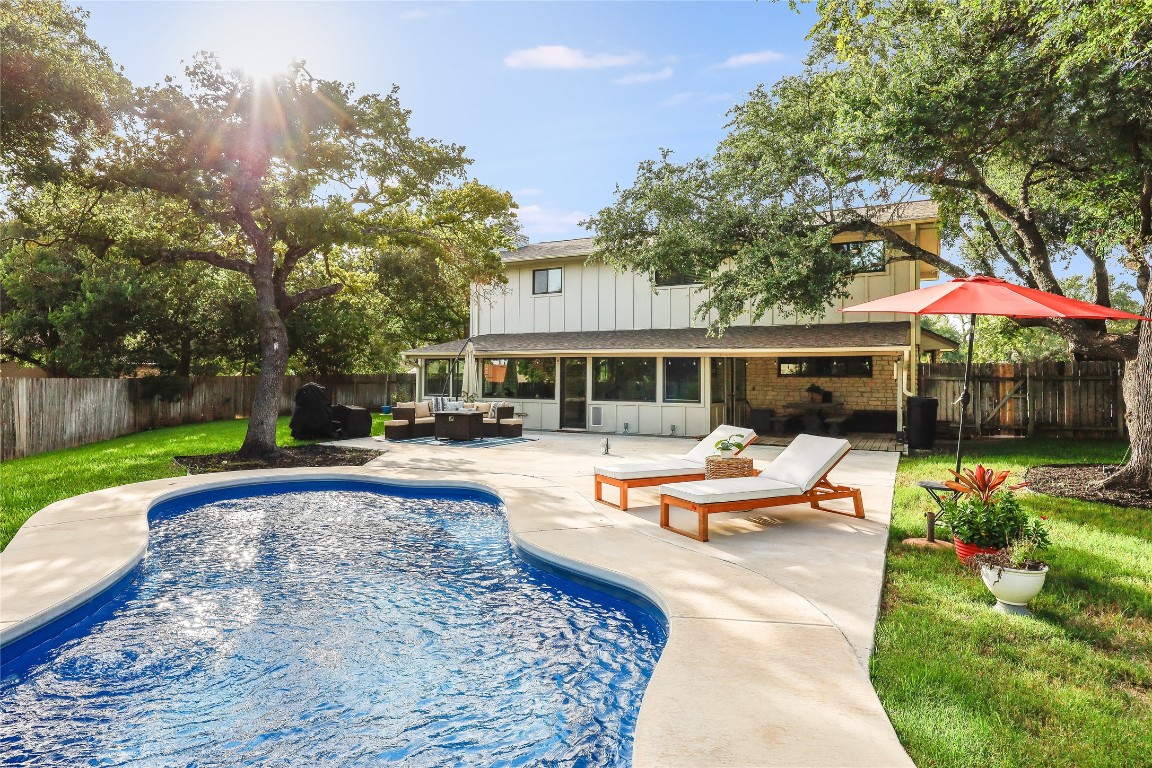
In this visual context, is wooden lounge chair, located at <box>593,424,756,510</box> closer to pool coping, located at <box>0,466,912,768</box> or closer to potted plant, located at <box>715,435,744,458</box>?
potted plant, located at <box>715,435,744,458</box>

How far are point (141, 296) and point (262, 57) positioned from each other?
476 inches

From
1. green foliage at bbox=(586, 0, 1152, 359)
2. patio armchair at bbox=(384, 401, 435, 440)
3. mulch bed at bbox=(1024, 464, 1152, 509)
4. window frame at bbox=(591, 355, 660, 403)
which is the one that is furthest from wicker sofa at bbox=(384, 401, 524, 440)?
mulch bed at bbox=(1024, 464, 1152, 509)

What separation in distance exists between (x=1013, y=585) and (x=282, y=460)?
11800mm

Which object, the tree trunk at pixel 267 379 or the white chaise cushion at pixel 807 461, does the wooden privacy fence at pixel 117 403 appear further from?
the white chaise cushion at pixel 807 461

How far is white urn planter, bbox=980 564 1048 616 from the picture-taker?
13.6 ft

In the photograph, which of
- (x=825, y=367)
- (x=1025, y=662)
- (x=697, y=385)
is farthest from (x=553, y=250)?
(x=1025, y=662)

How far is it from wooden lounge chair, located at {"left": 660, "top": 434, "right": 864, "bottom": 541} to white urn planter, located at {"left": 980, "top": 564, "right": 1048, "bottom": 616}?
242 cm

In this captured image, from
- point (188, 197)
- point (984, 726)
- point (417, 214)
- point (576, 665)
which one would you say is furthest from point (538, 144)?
point (984, 726)

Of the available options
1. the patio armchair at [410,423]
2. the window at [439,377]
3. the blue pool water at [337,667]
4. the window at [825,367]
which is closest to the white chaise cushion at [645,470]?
the blue pool water at [337,667]

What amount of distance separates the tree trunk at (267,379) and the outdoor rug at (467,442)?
10.8 feet

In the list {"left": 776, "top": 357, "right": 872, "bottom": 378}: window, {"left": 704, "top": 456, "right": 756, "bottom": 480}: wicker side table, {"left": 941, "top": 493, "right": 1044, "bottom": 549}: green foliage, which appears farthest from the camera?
{"left": 776, "top": 357, "right": 872, "bottom": 378}: window

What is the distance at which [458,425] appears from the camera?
15.6 metres

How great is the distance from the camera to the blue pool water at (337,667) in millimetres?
3178

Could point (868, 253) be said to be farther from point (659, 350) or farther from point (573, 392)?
point (573, 392)
